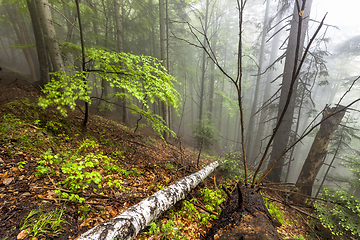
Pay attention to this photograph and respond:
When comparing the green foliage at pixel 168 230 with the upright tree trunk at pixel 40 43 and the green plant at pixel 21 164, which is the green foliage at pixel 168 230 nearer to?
the green plant at pixel 21 164

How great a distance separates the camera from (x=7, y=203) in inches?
90.7

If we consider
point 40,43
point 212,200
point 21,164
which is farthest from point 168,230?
point 40,43

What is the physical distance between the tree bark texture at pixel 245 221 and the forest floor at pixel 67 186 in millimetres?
320

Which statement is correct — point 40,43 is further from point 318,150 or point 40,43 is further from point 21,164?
point 318,150

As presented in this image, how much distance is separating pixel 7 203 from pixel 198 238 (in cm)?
327

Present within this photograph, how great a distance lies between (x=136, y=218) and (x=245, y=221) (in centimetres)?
175

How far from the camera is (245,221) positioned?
6.98 feet

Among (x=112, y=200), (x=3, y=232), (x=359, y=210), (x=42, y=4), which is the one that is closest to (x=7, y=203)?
(x=3, y=232)

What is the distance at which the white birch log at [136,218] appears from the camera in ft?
6.82

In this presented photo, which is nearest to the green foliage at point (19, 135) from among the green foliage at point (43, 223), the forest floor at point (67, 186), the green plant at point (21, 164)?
the forest floor at point (67, 186)

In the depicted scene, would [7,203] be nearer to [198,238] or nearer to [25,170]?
[25,170]

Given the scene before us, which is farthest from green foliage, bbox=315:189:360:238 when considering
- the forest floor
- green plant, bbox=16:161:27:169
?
green plant, bbox=16:161:27:169

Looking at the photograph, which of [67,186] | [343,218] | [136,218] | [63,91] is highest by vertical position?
[63,91]

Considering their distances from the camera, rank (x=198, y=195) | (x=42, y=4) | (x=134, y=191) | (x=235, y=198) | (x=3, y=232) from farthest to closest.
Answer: (x=42, y=4) < (x=198, y=195) < (x=134, y=191) < (x=235, y=198) < (x=3, y=232)
